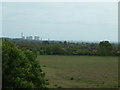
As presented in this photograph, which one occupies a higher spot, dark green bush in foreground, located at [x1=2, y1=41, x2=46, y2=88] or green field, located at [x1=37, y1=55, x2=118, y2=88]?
dark green bush in foreground, located at [x1=2, y1=41, x2=46, y2=88]

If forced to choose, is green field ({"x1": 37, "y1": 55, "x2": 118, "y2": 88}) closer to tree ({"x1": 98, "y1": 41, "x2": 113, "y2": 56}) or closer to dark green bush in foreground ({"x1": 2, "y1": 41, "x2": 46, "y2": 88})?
dark green bush in foreground ({"x1": 2, "y1": 41, "x2": 46, "y2": 88})

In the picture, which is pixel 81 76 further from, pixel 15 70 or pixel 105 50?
pixel 105 50

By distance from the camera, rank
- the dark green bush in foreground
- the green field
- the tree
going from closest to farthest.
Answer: the dark green bush in foreground < the green field < the tree

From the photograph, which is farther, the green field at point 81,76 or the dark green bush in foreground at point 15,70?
the green field at point 81,76

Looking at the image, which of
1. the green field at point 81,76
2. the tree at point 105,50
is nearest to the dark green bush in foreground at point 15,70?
the green field at point 81,76

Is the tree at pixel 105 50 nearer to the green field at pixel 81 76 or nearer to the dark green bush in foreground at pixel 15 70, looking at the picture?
the green field at pixel 81 76

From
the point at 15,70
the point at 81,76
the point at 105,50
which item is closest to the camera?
the point at 15,70

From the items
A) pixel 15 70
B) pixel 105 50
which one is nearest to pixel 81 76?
pixel 15 70

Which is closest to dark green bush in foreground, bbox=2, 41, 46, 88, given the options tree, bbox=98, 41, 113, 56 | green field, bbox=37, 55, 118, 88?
green field, bbox=37, 55, 118, 88

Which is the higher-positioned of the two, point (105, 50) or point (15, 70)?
point (15, 70)

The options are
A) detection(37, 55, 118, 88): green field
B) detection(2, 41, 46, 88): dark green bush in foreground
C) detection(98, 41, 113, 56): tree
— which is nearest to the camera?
detection(2, 41, 46, 88): dark green bush in foreground

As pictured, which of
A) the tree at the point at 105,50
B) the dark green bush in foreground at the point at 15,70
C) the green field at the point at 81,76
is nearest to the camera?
the dark green bush in foreground at the point at 15,70

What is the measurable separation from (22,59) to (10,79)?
2.11ft

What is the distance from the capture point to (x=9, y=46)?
6590 millimetres
